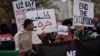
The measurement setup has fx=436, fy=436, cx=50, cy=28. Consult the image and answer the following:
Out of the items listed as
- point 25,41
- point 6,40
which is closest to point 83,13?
point 6,40

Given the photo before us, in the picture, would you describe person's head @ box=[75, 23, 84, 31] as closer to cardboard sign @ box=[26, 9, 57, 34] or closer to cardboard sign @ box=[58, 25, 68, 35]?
cardboard sign @ box=[58, 25, 68, 35]

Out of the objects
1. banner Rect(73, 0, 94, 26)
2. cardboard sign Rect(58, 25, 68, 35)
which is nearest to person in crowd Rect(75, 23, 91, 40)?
banner Rect(73, 0, 94, 26)

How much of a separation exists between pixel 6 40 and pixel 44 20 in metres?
1.47

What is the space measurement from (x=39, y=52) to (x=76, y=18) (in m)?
2.05

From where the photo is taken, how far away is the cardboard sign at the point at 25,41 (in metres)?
9.66

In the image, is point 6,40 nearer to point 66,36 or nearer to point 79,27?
point 66,36

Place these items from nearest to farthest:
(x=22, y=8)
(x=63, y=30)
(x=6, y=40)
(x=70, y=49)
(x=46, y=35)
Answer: (x=70, y=49) → (x=63, y=30) → (x=22, y=8) → (x=6, y=40) → (x=46, y=35)

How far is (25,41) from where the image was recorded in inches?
382

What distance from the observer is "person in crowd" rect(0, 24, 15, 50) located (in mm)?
12531

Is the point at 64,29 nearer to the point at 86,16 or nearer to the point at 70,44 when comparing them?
the point at 86,16

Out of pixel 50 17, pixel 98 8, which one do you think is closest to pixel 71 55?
pixel 50 17

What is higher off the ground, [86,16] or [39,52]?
[86,16]

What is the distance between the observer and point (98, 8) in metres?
41.0

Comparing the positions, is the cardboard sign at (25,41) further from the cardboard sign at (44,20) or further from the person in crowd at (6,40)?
the person in crowd at (6,40)
